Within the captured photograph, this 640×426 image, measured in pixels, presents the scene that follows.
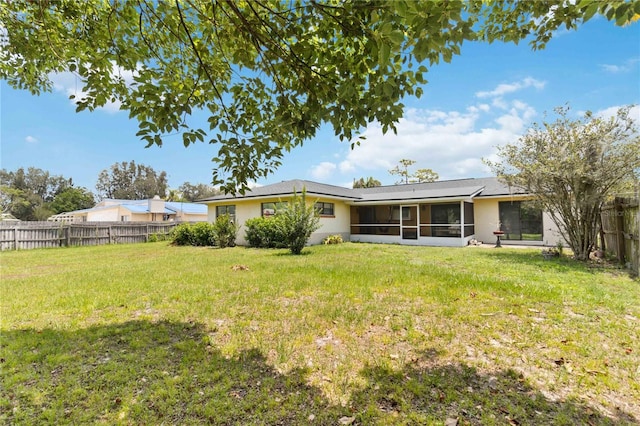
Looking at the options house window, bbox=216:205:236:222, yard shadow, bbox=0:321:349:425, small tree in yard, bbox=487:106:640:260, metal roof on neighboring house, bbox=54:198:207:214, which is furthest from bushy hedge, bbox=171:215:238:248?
metal roof on neighboring house, bbox=54:198:207:214

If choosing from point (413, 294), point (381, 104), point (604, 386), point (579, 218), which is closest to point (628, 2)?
point (381, 104)

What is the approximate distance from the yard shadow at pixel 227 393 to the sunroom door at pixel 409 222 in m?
14.2

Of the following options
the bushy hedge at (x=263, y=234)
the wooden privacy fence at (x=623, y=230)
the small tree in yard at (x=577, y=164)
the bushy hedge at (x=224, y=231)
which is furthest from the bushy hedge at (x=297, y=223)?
the wooden privacy fence at (x=623, y=230)

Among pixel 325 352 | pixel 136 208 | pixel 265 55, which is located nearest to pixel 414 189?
pixel 325 352

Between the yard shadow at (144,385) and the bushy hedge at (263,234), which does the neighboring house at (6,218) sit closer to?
the bushy hedge at (263,234)

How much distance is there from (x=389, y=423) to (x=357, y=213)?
17549 mm

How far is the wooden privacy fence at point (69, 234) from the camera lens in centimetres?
1547

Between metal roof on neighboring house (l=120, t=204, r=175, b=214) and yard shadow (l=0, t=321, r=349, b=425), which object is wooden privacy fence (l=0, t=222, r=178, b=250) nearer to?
metal roof on neighboring house (l=120, t=204, r=175, b=214)

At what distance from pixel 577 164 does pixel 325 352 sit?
9.77m

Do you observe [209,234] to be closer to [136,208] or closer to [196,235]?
[196,235]

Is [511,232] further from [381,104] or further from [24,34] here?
[24,34]

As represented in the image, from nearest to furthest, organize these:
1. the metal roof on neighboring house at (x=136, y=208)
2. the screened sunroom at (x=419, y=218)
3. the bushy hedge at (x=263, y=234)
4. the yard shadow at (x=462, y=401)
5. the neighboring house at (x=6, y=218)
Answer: the yard shadow at (x=462, y=401) < the bushy hedge at (x=263, y=234) < the screened sunroom at (x=419, y=218) < the neighboring house at (x=6, y=218) < the metal roof on neighboring house at (x=136, y=208)

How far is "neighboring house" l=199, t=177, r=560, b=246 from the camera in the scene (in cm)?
1527

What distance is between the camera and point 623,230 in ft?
27.7
